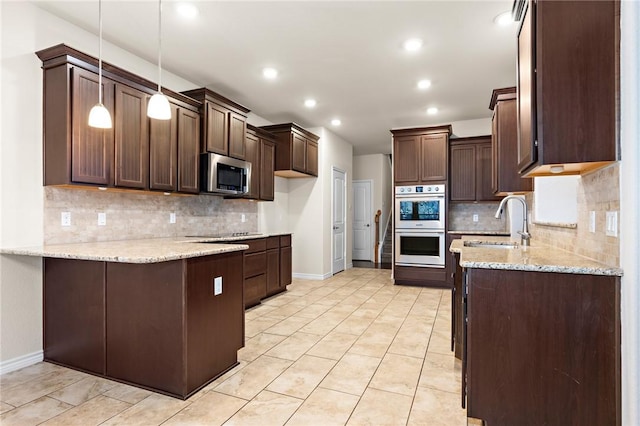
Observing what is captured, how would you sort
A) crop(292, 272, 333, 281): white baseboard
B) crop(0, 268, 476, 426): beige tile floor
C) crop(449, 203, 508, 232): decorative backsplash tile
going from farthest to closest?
crop(292, 272, 333, 281): white baseboard < crop(449, 203, 508, 232): decorative backsplash tile < crop(0, 268, 476, 426): beige tile floor

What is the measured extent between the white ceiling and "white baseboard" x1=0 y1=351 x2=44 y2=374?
8.95 ft

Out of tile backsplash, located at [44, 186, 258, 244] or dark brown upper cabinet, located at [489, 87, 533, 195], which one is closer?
tile backsplash, located at [44, 186, 258, 244]

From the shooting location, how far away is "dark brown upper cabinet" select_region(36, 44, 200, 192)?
8.68 ft

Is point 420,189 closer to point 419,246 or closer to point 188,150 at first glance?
point 419,246

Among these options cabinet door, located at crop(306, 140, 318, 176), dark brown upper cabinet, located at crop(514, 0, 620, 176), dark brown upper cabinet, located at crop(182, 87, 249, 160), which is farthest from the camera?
cabinet door, located at crop(306, 140, 318, 176)

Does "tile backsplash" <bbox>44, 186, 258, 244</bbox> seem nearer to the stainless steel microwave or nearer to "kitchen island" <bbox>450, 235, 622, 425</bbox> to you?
the stainless steel microwave

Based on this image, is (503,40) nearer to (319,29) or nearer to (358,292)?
(319,29)

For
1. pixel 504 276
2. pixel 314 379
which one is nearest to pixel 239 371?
pixel 314 379

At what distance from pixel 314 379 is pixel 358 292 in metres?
2.87

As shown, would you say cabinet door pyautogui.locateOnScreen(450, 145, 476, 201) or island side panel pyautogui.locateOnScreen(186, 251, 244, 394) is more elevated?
cabinet door pyautogui.locateOnScreen(450, 145, 476, 201)

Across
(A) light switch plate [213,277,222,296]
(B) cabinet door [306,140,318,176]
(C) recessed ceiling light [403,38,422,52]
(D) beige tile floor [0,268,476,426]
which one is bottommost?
(D) beige tile floor [0,268,476,426]

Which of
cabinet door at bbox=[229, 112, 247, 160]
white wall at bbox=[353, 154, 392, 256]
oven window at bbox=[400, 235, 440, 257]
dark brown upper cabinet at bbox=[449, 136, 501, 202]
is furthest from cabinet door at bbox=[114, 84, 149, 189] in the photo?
white wall at bbox=[353, 154, 392, 256]

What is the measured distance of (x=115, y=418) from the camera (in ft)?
6.49

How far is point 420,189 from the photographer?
5.70 meters
